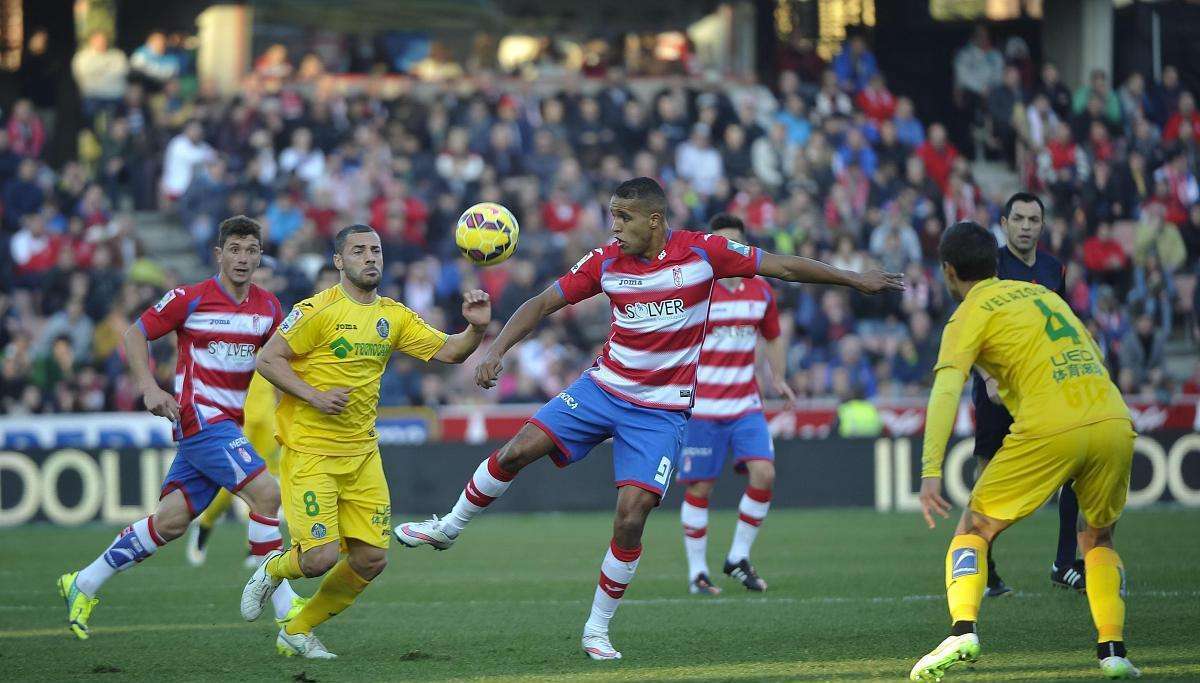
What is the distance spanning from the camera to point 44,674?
825cm

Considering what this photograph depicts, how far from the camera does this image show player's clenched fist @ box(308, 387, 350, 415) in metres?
8.55

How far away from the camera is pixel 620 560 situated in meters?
8.62

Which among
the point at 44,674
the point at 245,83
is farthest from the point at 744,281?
the point at 245,83

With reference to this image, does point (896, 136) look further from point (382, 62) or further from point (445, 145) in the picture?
point (382, 62)

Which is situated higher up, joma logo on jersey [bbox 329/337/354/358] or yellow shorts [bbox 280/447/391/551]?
Result: joma logo on jersey [bbox 329/337/354/358]

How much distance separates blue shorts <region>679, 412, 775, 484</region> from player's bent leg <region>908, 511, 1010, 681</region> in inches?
174

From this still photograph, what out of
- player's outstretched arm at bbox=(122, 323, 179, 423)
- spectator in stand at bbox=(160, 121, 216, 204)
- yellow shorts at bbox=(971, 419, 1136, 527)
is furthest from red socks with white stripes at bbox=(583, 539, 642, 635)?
spectator in stand at bbox=(160, 121, 216, 204)

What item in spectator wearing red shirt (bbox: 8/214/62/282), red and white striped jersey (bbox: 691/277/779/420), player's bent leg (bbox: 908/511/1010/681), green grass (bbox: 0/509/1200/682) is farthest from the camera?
spectator wearing red shirt (bbox: 8/214/62/282)

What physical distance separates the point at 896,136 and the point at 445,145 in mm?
6956

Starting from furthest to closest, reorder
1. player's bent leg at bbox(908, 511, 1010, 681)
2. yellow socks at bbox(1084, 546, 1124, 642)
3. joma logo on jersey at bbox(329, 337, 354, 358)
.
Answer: joma logo on jersey at bbox(329, 337, 354, 358) < yellow socks at bbox(1084, 546, 1124, 642) < player's bent leg at bbox(908, 511, 1010, 681)

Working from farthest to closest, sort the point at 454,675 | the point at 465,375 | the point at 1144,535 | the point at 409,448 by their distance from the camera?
the point at 465,375 < the point at 409,448 < the point at 1144,535 < the point at 454,675

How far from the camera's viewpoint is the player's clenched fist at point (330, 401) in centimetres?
855

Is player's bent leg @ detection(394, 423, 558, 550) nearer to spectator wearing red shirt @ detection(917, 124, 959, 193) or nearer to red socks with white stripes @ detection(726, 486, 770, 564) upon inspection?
red socks with white stripes @ detection(726, 486, 770, 564)

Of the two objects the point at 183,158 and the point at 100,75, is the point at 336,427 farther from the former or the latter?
the point at 100,75
